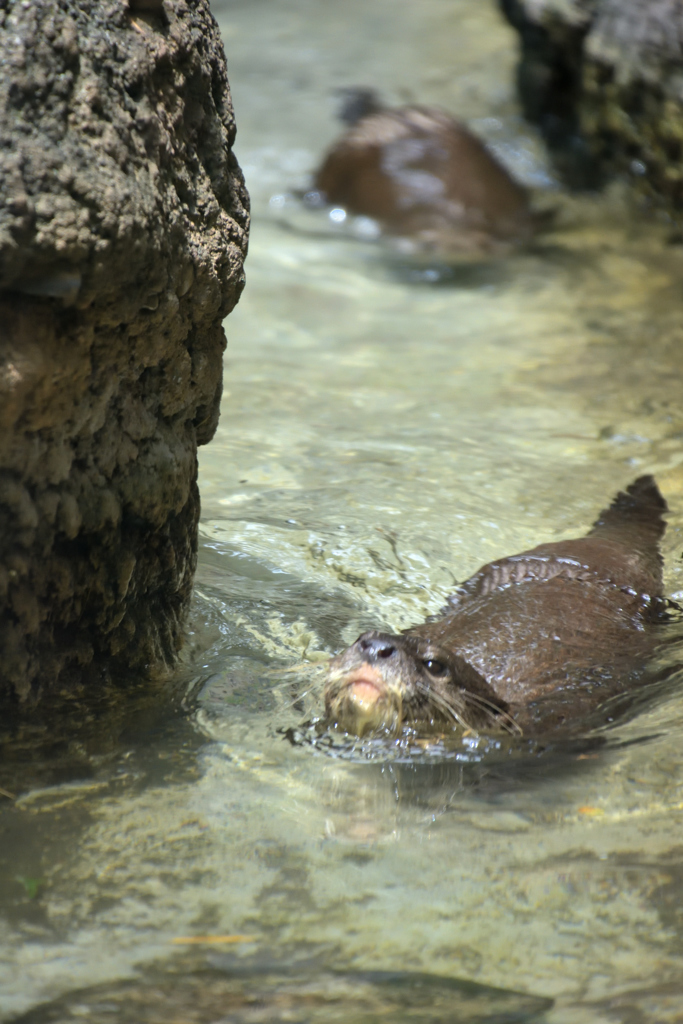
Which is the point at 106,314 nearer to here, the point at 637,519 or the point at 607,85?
the point at 637,519

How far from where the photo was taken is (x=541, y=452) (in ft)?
14.0

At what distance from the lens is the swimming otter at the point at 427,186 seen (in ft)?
22.1

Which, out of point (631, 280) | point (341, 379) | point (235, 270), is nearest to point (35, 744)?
point (235, 270)

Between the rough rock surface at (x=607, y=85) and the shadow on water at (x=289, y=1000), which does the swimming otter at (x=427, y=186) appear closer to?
the rough rock surface at (x=607, y=85)

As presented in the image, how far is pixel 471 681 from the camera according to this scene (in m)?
2.63

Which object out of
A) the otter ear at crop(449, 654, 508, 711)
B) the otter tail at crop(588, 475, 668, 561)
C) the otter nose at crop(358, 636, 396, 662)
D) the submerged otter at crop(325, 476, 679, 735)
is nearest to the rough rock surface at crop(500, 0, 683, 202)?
the otter tail at crop(588, 475, 668, 561)

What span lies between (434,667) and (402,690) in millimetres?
114

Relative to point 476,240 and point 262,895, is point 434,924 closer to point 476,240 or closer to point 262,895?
point 262,895

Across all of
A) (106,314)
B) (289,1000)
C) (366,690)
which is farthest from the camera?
(366,690)

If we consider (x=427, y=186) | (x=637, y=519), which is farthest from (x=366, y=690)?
(x=427, y=186)

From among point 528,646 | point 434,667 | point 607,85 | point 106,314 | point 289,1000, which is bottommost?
point 528,646

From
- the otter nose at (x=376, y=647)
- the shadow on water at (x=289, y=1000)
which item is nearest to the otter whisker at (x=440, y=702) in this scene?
Answer: the otter nose at (x=376, y=647)

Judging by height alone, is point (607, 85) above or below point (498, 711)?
above

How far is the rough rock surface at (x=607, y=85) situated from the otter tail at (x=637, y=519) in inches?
140
